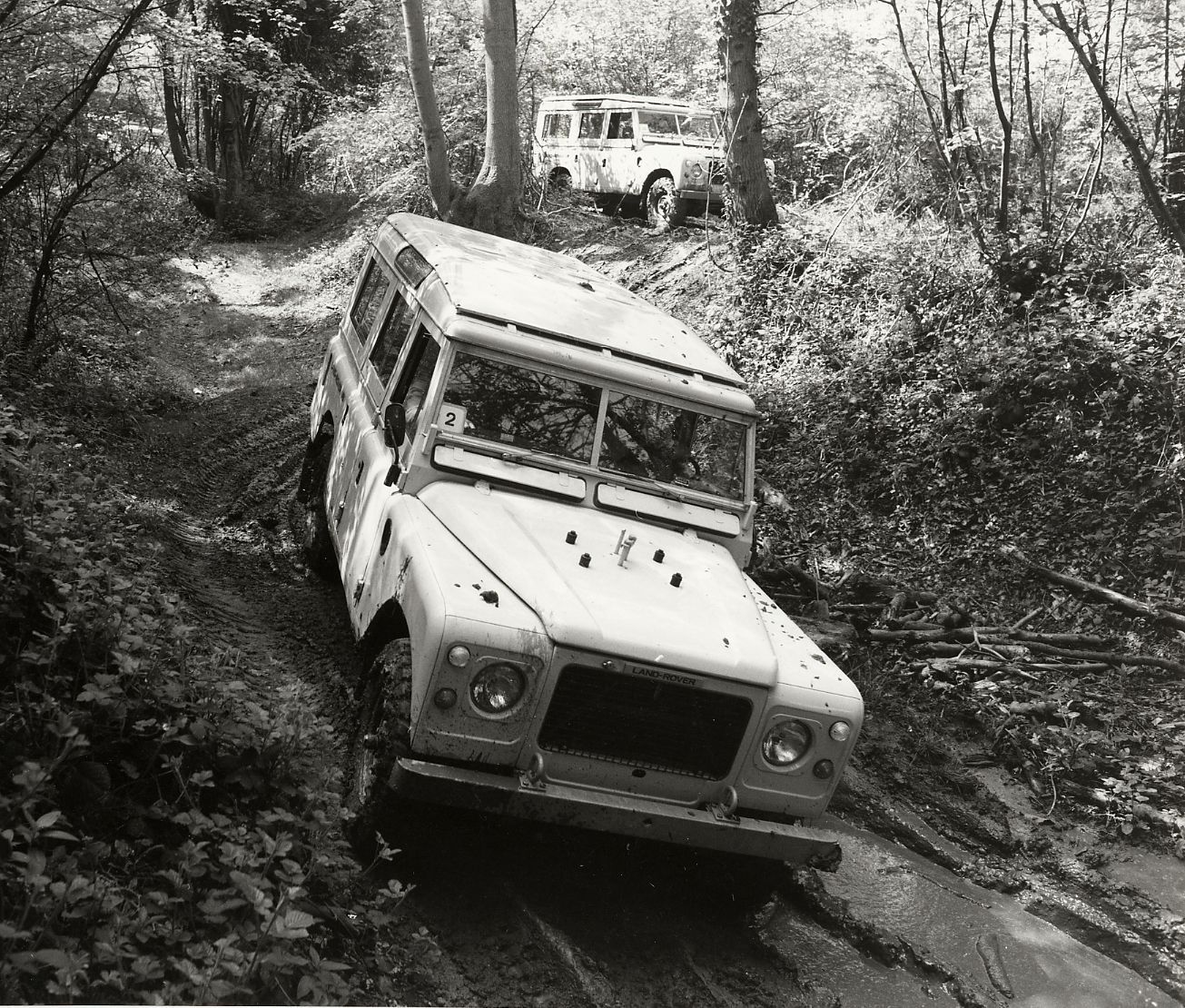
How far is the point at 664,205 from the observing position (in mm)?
15633

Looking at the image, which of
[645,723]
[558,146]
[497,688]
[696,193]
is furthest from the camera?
[558,146]

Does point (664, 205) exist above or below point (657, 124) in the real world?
below

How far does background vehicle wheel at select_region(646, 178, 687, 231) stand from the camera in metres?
15.3

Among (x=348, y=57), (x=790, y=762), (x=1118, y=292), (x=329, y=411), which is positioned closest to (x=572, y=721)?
(x=790, y=762)

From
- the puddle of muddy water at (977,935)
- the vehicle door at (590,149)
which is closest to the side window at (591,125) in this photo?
the vehicle door at (590,149)

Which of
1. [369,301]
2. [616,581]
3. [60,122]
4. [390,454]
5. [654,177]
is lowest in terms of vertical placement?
[616,581]

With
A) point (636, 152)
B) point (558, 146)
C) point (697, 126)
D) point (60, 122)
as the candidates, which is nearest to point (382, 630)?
point (60, 122)

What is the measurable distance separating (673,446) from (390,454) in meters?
1.35

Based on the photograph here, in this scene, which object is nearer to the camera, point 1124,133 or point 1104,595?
point 1104,595

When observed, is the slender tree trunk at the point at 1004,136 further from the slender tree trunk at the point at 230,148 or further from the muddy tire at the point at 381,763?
the slender tree trunk at the point at 230,148

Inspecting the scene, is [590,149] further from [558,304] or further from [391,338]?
[558,304]

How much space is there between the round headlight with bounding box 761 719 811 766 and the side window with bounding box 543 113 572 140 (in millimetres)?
14871

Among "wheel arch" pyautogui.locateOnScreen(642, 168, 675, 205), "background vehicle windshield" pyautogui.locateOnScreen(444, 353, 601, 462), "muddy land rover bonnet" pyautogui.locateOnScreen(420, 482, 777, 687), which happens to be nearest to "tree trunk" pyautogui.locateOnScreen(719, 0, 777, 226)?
"wheel arch" pyautogui.locateOnScreen(642, 168, 675, 205)

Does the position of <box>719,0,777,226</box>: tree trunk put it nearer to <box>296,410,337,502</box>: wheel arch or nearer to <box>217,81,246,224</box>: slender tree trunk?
<box>296,410,337,502</box>: wheel arch
